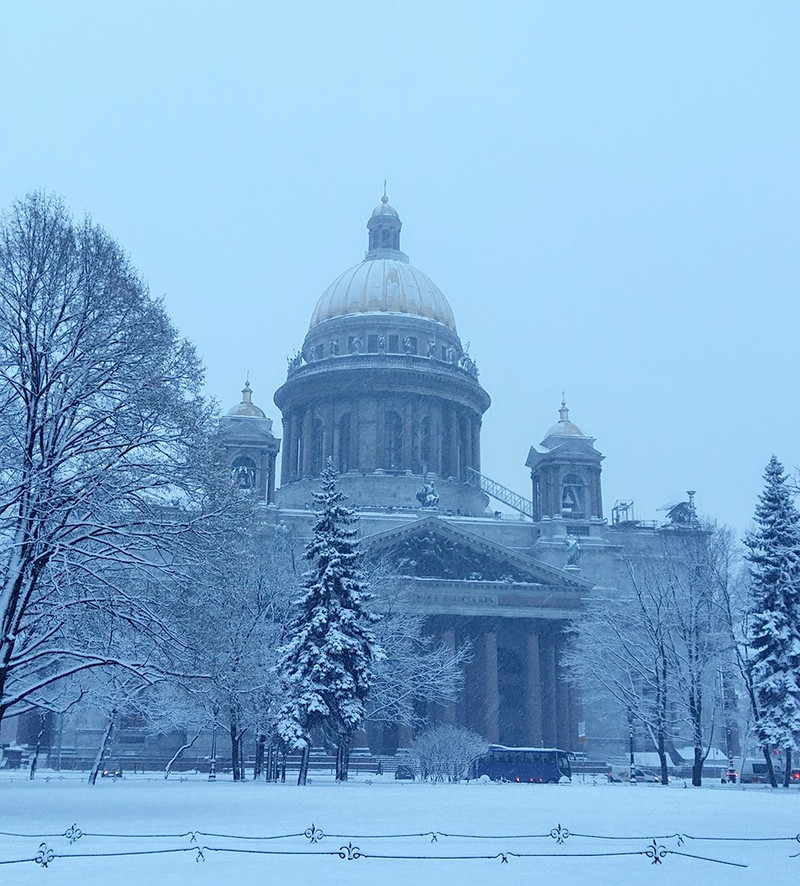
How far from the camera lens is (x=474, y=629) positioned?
5628 centimetres

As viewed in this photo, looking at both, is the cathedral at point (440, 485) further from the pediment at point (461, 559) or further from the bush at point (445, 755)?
the bush at point (445, 755)

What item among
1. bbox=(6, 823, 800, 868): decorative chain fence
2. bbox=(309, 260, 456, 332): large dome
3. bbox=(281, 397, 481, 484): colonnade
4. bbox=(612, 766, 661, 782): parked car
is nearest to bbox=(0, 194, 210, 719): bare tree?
bbox=(6, 823, 800, 868): decorative chain fence

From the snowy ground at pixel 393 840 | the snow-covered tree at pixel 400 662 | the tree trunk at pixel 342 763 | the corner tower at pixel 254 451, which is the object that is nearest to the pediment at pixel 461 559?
the snow-covered tree at pixel 400 662

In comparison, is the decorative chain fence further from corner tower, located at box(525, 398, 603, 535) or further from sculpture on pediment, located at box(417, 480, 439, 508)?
corner tower, located at box(525, 398, 603, 535)

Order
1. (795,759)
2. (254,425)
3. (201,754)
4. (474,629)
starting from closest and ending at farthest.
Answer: (795,759) → (201,754) → (474,629) → (254,425)

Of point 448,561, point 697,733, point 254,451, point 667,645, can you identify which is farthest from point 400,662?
point 254,451

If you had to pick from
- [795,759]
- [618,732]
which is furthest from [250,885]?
[618,732]

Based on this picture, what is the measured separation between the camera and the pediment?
Result: 55.2m

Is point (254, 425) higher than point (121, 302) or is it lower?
higher

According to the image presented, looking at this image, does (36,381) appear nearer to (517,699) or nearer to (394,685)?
(394,685)

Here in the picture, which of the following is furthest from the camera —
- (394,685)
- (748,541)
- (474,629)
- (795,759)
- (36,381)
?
(474,629)

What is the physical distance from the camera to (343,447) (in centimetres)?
7188

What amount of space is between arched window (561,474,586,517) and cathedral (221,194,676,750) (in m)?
0.08

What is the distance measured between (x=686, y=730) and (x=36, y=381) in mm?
44471
